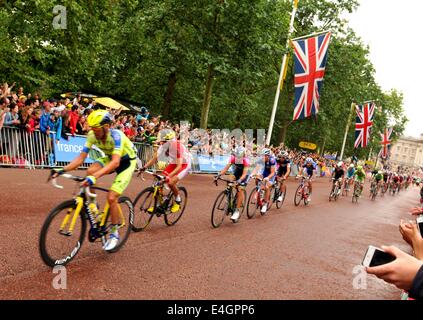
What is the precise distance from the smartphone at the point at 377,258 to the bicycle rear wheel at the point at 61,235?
13.1 ft

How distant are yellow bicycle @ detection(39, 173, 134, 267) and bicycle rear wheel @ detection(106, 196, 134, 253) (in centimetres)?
22

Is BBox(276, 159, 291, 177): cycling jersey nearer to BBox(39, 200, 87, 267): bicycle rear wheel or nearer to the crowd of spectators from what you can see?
the crowd of spectators

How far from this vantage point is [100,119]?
17.0 ft

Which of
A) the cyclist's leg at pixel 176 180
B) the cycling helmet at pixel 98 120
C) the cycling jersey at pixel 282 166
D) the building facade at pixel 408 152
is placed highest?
the cycling helmet at pixel 98 120

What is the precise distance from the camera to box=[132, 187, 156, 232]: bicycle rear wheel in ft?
23.8

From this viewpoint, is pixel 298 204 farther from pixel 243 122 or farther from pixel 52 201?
pixel 243 122

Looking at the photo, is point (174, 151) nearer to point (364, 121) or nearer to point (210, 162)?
point (210, 162)

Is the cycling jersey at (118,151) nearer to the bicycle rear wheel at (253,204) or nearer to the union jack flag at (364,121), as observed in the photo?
the bicycle rear wheel at (253,204)

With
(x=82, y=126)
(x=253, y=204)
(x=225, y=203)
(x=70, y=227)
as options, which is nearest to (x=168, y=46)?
(x=82, y=126)

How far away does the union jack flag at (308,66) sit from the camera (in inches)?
809

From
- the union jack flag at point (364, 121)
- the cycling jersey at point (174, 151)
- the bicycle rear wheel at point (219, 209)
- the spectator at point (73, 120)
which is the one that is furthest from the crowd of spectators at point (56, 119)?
the union jack flag at point (364, 121)

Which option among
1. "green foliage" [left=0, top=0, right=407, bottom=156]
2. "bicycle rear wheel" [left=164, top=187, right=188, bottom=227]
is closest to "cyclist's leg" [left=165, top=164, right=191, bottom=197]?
"bicycle rear wheel" [left=164, top=187, right=188, bottom=227]
